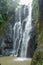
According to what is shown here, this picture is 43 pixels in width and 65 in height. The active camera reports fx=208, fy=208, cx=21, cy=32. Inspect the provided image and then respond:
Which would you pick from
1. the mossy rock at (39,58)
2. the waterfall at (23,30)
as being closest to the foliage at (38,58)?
the mossy rock at (39,58)

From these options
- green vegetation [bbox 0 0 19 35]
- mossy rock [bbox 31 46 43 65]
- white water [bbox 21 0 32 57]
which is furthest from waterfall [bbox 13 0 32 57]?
mossy rock [bbox 31 46 43 65]

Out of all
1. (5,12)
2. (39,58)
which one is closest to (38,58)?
(39,58)

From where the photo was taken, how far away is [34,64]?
7234 mm

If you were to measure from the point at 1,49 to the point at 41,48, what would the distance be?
37.5 ft

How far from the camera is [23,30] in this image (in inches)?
727

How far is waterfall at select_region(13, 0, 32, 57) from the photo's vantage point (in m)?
17.1

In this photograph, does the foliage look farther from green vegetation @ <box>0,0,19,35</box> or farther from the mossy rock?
green vegetation @ <box>0,0,19,35</box>

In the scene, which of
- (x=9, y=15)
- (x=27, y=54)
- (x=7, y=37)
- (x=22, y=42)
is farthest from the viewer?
(x=9, y=15)

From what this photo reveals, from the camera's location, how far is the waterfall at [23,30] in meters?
17.1

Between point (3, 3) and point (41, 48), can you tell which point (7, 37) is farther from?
point (41, 48)

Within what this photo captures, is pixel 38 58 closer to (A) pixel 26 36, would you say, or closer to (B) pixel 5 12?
(A) pixel 26 36

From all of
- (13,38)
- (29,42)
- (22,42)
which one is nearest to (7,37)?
(13,38)

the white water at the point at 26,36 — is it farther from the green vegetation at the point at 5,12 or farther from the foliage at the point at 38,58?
the foliage at the point at 38,58

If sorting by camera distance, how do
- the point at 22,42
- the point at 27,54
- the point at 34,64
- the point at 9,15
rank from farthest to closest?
the point at 9,15 → the point at 22,42 → the point at 27,54 → the point at 34,64
